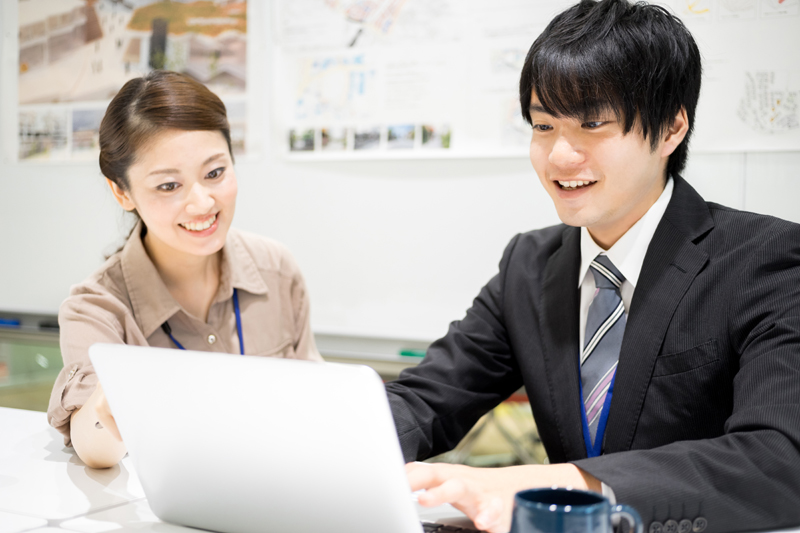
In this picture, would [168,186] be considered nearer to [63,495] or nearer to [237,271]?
[237,271]

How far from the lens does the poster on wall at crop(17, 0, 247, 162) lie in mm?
2684

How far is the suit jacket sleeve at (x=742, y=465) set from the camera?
31.9 inches

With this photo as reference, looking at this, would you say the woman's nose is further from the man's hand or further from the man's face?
the man's hand

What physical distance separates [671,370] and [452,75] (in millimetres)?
1502

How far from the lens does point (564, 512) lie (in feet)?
1.98

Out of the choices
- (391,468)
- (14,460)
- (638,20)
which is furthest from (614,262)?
(14,460)

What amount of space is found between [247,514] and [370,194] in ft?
Answer: 5.85

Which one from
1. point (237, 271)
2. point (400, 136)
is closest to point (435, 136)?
point (400, 136)

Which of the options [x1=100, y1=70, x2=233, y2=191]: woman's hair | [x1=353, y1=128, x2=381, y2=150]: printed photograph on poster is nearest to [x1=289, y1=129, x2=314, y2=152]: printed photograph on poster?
[x1=353, y1=128, x2=381, y2=150]: printed photograph on poster

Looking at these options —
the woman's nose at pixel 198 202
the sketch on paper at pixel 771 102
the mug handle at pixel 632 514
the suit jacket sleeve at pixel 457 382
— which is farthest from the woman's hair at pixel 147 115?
the sketch on paper at pixel 771 102

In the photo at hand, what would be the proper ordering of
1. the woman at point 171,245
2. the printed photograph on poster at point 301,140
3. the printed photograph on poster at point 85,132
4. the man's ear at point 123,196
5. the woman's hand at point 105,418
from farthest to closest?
the printed photograph on poster at point 85,132 → the printed photograph on poster at point 301,140 → the man's ear at point 123,196 → the woman at point 171,245 → the woman's hand at point 105,418

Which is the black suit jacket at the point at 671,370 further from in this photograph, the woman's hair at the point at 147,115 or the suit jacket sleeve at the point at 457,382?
the woman's hair at the point at 147,115

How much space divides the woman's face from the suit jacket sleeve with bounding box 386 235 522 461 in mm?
602

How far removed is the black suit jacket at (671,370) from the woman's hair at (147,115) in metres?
0.75
